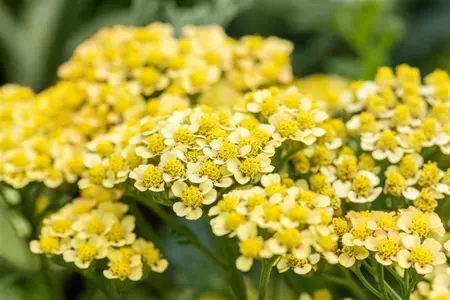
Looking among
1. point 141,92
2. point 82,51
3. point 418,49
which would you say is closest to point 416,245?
point 141,92

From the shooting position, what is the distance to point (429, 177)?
2.05 feet

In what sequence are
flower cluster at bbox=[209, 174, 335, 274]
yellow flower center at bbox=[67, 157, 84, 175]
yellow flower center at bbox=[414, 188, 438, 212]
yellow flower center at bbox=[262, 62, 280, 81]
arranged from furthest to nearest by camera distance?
1. yellow flower center at bbox=[262, 62, 280, 81]
2. yellow flower center at bbox=[67, 157, 84, 175]
3. yellow flower center at bbox=[414, 188, 438, 212]
4. flower cluster at bbox=[209, 174, 335, 274]

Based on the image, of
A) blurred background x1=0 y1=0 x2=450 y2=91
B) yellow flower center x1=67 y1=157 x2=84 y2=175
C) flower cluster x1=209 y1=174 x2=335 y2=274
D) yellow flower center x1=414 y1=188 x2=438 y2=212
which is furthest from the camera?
blurred background x1=0 y1=0 x2=450 y2=91

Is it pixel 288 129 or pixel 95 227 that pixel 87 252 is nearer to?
pixel 95 227

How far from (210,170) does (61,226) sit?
7.1 inches

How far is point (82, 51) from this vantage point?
0.85m

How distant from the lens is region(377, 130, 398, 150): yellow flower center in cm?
65

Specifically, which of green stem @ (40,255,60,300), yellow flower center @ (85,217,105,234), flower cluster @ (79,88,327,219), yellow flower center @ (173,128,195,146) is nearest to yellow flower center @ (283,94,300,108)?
flower cluster @ (79,88,327,219)

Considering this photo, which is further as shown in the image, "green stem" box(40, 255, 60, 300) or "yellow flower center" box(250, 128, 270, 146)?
"green stem" box(40, 255, 60, 300)

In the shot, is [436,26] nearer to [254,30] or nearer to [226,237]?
[254,30]

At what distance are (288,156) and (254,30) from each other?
2.23ft

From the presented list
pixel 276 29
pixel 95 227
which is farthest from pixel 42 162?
pixel 276 29

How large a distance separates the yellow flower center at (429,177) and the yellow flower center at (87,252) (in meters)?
0.31

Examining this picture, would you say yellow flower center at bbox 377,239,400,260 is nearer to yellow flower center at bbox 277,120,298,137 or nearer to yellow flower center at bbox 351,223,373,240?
yellow flower center at bbox 351,223,373,240
